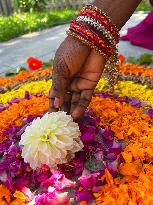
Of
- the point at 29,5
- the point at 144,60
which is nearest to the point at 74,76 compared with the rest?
the point at 144,60

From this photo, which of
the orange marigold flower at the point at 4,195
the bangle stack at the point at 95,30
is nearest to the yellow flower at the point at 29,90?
the bangle stack at the point at 95,30

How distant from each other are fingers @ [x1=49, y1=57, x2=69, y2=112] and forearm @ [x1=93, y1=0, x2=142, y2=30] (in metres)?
0.31

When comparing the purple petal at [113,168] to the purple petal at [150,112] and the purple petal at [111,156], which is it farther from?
the purple petal at [150,112]

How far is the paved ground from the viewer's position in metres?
4.36

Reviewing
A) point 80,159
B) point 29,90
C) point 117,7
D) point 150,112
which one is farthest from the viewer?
point 29,90

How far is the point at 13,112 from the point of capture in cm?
245

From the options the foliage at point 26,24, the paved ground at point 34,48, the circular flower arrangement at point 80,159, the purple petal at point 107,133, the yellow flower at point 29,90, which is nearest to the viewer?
the circular flower arrangement at point 80,159

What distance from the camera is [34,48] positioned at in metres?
5.07

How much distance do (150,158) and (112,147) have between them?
19 cm

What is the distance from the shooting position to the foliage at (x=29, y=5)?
9.86 metres

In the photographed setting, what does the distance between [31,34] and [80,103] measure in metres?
4.71

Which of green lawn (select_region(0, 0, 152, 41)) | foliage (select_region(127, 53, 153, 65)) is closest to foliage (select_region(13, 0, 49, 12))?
green lawn (select_region(0, 0, 152, 41))

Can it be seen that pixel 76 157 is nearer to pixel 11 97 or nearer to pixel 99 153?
pixel 99 153

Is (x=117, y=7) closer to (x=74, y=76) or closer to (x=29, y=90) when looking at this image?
(x=74, y=76)
